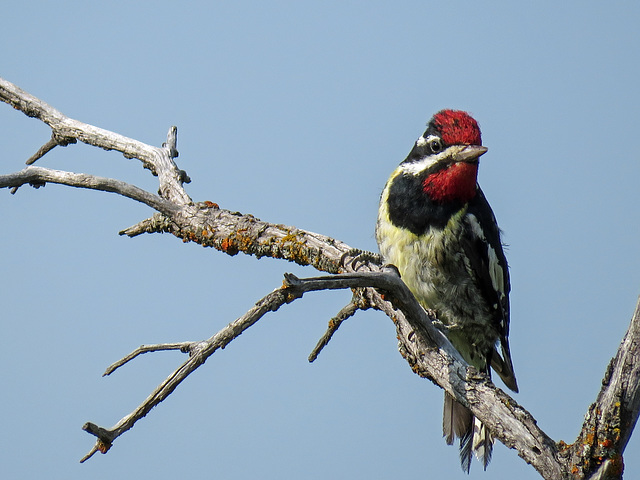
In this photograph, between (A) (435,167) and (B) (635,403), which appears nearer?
(B) (635,403)

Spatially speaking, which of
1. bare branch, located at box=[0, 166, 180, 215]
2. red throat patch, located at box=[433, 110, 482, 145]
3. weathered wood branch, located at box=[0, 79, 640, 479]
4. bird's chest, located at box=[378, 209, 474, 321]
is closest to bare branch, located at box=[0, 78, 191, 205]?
weathered wood branch, located at box=[0, 79, 640, 479]

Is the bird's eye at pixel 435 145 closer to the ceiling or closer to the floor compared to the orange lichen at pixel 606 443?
closer to the ceiling

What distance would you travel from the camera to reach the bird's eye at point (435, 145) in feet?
15.1

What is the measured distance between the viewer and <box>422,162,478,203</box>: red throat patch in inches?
176

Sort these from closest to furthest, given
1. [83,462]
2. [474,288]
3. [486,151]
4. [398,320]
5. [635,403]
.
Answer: [635,403] < [83,462] < [398,320] < [486,151] < [474,288]

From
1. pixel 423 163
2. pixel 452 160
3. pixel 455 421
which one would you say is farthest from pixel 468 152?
pixel 455 421

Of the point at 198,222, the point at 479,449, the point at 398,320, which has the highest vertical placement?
the point at 198,222

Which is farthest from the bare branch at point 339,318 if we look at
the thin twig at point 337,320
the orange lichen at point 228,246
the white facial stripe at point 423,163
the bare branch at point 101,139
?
the bare branch at point 101,139

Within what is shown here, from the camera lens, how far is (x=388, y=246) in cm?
459

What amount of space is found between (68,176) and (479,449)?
308 cm

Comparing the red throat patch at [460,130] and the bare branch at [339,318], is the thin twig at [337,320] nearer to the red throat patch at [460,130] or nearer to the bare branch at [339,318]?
the bare branch at [339,318]

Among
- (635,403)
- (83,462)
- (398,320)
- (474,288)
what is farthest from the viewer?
(474,288)

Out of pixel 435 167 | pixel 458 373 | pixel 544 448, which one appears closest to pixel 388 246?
pixel 435 167

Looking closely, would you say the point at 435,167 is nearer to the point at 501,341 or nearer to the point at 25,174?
the point at 501,341
